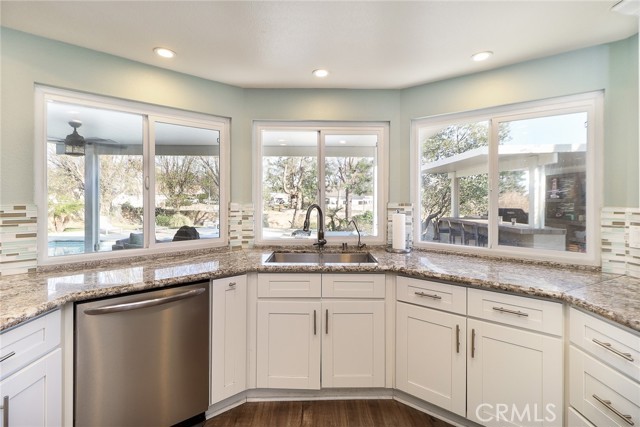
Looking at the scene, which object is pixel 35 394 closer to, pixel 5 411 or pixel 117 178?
pixel 5 411

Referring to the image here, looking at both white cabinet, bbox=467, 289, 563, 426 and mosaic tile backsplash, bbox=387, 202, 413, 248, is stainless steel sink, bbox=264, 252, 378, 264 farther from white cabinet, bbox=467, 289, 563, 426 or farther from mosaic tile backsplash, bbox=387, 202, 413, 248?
white cabinet, bbox=467, 289, 563, 426

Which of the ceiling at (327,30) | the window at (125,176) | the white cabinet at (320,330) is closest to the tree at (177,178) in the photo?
the window at (125,176)

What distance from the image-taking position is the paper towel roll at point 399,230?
240 centimetres

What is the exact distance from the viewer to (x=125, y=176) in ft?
6.97

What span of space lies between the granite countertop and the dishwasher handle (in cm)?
7

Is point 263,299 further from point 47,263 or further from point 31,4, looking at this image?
point 31,4

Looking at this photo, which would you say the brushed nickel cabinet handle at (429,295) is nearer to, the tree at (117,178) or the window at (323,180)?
the window at (323,180)

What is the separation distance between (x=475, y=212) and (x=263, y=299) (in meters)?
1.78

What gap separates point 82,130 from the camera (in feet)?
6.48

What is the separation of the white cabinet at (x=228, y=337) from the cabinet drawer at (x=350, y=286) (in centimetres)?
57

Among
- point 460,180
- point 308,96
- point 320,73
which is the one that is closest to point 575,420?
point 460,180

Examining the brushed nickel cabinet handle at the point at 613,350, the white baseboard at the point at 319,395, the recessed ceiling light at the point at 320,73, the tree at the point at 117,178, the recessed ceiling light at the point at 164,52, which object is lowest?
the white baseboard at the point at 319,395

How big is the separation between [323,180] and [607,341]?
2043 mm

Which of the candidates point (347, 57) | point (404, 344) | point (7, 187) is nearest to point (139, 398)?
point (7, 187)
